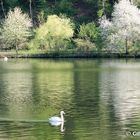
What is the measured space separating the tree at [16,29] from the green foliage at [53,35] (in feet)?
12.5

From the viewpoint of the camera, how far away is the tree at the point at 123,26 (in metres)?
98.8

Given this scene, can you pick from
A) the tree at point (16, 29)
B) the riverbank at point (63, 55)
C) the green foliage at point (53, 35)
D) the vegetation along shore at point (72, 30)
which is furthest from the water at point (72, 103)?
the tree at point (16, 29)

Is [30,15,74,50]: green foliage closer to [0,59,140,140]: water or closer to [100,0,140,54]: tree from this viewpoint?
[100,0,140,54]: tree

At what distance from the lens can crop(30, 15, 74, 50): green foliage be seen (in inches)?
4149

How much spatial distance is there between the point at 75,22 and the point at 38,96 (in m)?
73.5

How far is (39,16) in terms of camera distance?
116750 mm

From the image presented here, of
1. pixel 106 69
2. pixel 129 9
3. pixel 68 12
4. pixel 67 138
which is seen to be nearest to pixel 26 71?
pixel 106 69

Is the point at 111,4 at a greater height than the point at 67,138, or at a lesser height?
greater

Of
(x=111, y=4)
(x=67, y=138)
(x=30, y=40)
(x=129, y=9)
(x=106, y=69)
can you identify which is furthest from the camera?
(x=111, y=4)

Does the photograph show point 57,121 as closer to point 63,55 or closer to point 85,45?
point 63,55

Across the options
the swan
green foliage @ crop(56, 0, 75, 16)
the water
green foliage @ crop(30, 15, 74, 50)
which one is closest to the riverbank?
green foliage @ crop(30, 15, 74, 50)

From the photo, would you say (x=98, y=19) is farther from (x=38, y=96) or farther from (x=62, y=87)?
(x=38, y=96)

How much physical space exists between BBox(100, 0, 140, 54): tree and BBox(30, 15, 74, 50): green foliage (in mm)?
7292

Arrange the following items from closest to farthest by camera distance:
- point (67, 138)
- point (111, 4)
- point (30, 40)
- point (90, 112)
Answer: point (67, 138), point (90, 112), point (30, 40), point (111, 4)
